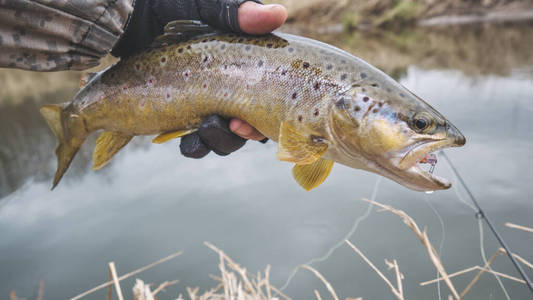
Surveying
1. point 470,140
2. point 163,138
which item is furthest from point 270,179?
point 163,138

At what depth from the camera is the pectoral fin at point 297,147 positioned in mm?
1911

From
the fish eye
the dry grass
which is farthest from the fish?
the dry grass

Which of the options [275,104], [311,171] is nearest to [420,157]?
[311,171]

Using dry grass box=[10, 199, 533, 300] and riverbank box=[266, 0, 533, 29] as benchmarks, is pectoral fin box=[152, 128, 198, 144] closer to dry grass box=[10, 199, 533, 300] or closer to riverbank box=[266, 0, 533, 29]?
dry grass box=[10, 199, 533, 300]

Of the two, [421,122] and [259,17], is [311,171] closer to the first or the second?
[421,122]

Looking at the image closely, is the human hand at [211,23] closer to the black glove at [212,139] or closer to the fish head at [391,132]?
the black glove at [212,139]

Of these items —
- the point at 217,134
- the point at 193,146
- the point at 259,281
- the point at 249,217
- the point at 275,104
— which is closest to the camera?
the point at 275,104

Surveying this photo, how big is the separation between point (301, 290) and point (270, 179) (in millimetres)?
3134

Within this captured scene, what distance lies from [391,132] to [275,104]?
67 centimetres

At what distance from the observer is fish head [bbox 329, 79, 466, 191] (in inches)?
68.4

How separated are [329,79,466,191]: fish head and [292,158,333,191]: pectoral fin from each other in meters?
0.20

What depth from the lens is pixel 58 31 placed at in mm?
1944

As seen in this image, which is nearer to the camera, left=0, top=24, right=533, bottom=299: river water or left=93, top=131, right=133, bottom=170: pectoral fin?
left=93, top=131, right=133, bottom=170: pectoral fin

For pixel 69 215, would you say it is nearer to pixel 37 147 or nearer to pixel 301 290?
pixel 37 147
